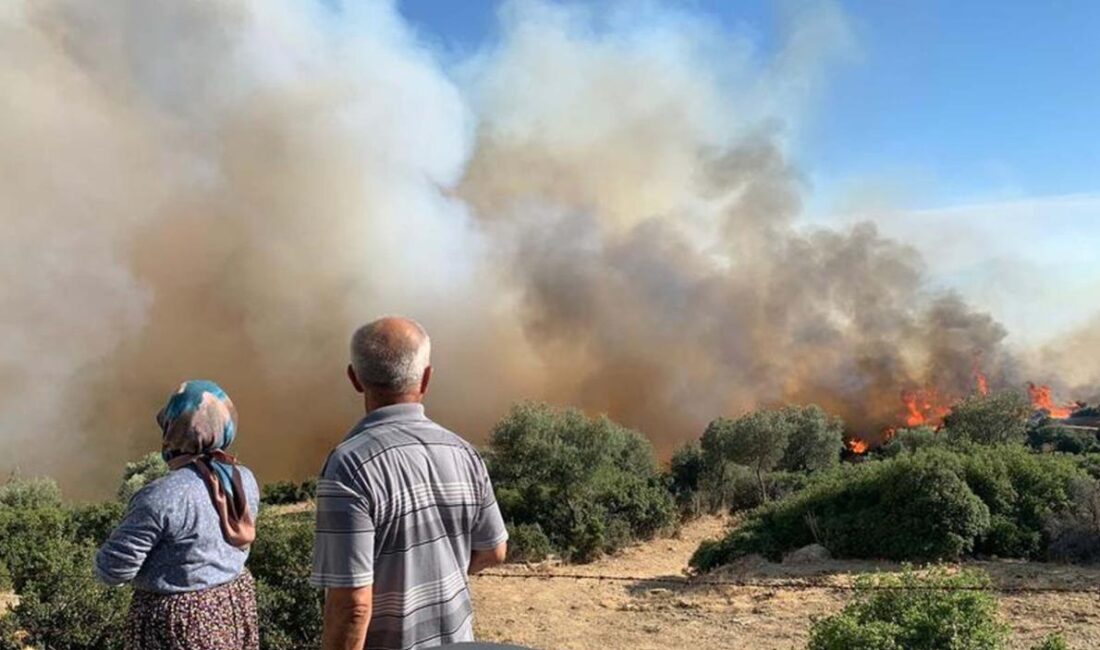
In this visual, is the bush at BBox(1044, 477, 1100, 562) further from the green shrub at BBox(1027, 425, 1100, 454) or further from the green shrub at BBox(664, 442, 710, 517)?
the green shrub at BBox(1027, 425, 1100, 454)

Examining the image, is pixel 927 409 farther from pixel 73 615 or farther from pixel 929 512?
pixel 73 615

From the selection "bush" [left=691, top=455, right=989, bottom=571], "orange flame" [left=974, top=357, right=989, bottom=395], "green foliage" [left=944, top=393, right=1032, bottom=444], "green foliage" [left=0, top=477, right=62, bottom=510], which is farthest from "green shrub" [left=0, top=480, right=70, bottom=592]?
"orange flame" [left=974, top=357, right=989, bottom=395]

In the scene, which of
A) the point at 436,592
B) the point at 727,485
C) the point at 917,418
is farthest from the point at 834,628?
the point at 917,418

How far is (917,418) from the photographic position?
94.2 ft

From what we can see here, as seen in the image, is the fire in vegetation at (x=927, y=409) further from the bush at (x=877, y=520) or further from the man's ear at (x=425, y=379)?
the man's ear at (x=425, y=379)

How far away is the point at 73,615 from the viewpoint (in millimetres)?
6629

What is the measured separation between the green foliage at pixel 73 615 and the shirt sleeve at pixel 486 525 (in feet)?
17.9

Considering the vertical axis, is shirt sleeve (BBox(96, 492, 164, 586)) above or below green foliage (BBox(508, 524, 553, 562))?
below

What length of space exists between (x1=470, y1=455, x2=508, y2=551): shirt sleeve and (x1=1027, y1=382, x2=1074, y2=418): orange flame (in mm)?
33514

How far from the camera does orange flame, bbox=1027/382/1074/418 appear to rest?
31.6 metres

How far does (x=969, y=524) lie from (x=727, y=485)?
355 inches

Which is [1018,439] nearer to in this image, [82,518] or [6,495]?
[82,518]

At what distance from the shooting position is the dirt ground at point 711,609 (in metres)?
8.82

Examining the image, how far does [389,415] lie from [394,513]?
0.83 feet
